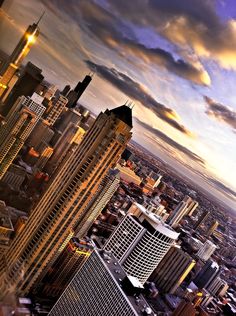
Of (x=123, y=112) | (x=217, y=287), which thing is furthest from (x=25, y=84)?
(x=217, y=287)

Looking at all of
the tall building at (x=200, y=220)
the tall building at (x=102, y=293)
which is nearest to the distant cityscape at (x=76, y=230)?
the tall building at (x=102, y=293)

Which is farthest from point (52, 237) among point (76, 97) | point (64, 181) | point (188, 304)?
point (76, 97)

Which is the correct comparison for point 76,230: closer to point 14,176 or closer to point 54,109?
point 14,176

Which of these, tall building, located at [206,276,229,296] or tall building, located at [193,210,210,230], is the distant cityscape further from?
tall building, located at [193,210,210,230]

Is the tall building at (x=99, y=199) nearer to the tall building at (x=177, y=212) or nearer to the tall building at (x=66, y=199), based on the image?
the tall building at (x=66, y=199)

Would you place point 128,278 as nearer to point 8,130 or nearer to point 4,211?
point 4,211

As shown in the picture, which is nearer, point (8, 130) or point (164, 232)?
point (164, 232)
